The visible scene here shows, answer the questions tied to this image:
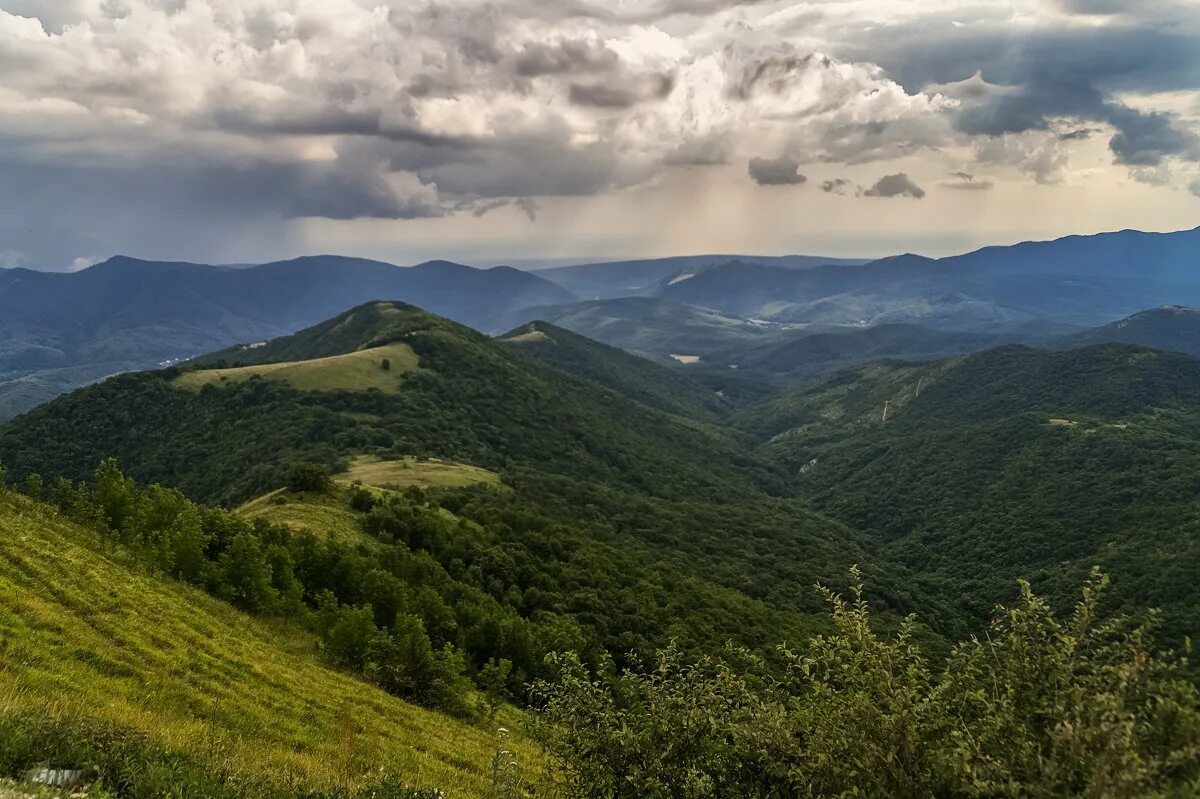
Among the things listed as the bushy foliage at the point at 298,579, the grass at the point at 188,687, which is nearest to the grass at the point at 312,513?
the bushy foliage at the point at 298,579

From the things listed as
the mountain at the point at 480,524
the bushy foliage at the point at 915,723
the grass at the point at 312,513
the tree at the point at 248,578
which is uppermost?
the bushy foliage at the point at 915,723

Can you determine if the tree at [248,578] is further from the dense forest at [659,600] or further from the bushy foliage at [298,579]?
the dense forest at [659,600]

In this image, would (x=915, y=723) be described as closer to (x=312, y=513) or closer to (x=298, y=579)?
(x=298, y=579)

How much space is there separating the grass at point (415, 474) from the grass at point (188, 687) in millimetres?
82730

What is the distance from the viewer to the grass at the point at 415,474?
126m

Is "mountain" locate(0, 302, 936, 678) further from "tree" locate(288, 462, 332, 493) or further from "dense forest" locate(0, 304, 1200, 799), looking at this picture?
"dense forest" locate(0, 304, 1200, 799)

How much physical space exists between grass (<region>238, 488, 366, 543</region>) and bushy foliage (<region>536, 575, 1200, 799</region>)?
55589mm

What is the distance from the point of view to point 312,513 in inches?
3103

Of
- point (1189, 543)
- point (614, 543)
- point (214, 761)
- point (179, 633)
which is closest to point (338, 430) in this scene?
point (614, 543)

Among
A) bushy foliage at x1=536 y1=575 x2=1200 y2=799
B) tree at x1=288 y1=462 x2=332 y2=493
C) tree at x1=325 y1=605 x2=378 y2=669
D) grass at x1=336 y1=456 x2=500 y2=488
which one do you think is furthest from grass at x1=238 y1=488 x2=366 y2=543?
bushy foliage at x1=536 y1=575 x2=1200 y2=799

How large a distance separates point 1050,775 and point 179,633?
116ft

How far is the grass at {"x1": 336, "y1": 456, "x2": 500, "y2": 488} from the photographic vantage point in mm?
125688

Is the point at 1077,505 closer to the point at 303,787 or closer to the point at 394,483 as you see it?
the point at 394,483

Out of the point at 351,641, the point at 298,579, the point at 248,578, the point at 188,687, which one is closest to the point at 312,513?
the point at 298,579
